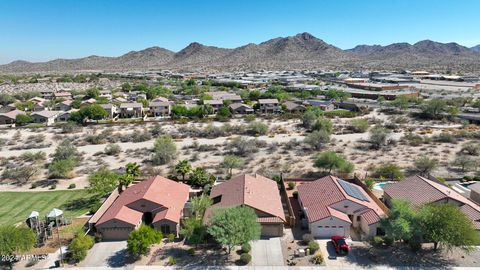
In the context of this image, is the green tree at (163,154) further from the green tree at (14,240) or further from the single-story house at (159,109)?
the single-story house at (159,109)

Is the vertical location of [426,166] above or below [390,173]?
above

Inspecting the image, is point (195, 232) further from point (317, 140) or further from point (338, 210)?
point (317, 140)

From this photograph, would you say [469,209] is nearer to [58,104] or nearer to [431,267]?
[431,267]

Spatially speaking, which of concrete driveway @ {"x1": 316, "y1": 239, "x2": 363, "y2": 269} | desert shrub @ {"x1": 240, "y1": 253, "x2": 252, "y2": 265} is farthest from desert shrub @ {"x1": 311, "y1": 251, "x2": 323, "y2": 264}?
desert shrub @ {"x1": 240, "y1": 253, "x2": 252, "y2": 265}

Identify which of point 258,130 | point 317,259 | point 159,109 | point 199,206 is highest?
point 159,109

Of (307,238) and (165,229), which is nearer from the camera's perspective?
(307,238)

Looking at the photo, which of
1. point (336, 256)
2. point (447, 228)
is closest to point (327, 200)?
point (336, 256)

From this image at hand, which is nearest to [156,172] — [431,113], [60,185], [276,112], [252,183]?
[60,185]
